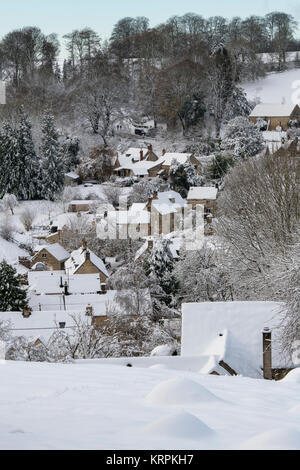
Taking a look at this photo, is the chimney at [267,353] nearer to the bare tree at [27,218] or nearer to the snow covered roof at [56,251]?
the snow covered roof at [56,251]

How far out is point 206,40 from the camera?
52750 mm

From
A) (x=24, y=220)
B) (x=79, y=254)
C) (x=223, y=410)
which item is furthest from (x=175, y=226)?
(x=223, y=410)

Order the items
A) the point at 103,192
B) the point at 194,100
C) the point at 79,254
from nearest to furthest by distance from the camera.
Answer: the point at 79,254 → the point at 103,192 → the point at 194,100

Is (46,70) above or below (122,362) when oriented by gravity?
above

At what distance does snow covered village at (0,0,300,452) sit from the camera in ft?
15.7

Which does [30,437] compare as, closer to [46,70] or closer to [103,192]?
[103,192]

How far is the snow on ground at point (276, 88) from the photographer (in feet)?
165

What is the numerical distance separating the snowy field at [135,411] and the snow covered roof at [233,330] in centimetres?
426

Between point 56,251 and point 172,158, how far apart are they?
1425 cm

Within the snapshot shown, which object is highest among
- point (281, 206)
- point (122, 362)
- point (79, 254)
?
point (281, 206)

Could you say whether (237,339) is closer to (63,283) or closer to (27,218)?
(63,283)

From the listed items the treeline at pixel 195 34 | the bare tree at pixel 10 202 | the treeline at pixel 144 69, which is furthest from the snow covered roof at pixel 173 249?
the treeline at pixel 195 34

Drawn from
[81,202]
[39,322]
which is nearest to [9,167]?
[81,202]

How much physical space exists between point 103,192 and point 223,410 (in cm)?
3098
